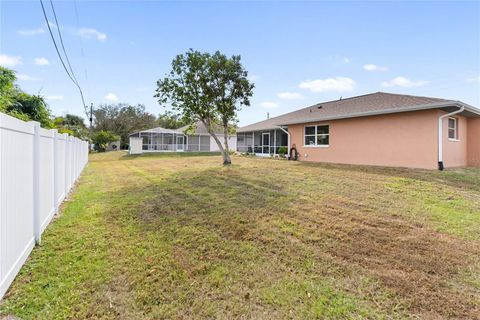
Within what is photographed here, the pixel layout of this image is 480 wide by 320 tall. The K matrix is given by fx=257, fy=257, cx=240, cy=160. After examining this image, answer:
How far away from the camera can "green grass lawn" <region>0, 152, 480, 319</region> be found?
246 cm

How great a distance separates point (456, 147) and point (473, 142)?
1990 mm

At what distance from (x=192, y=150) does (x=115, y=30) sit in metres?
21.6

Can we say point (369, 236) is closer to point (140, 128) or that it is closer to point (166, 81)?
point (166, 81)

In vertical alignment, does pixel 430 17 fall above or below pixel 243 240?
above

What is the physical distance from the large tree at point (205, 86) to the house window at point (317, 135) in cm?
511

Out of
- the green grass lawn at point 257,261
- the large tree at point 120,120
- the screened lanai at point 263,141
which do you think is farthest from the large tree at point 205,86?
the large tree at point 120,120

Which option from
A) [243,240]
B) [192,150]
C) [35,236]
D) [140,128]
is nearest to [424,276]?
[243,240]

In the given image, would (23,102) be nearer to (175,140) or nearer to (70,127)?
(70,127)

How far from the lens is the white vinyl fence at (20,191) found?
242 centimetres

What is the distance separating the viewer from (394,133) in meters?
12.0

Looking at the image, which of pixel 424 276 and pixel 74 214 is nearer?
pixel 424 276

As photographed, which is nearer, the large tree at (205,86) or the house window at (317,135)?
the large tree at (205,86)

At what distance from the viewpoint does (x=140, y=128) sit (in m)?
44.5

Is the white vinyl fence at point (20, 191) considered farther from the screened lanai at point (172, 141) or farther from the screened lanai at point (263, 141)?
the screened lanai at point (172, 141)
